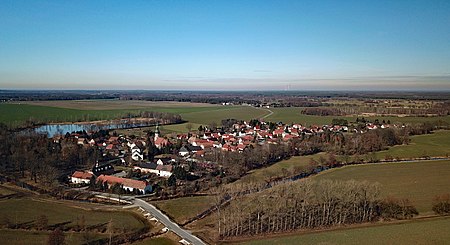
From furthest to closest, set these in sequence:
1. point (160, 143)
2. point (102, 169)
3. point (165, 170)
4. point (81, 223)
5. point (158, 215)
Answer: point (160, 143)
point (102, 169)
point (165, 170)
point (158, 215)
point (81, 223)

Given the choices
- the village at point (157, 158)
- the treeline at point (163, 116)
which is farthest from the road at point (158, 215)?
the treeline at point (163, 116)

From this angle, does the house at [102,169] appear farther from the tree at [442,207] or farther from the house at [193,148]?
the tree at [442,207]

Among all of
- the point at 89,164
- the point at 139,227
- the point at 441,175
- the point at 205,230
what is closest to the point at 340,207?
the point at 205,230

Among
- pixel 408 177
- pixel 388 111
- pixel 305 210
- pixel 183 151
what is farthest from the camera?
pixel 388 111

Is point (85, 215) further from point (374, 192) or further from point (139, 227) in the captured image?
point (374, 192)

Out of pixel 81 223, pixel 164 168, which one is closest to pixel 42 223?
pixel 81 223

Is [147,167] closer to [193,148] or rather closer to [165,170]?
[165,170]

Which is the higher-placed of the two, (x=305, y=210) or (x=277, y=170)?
(x=305, y=210)
